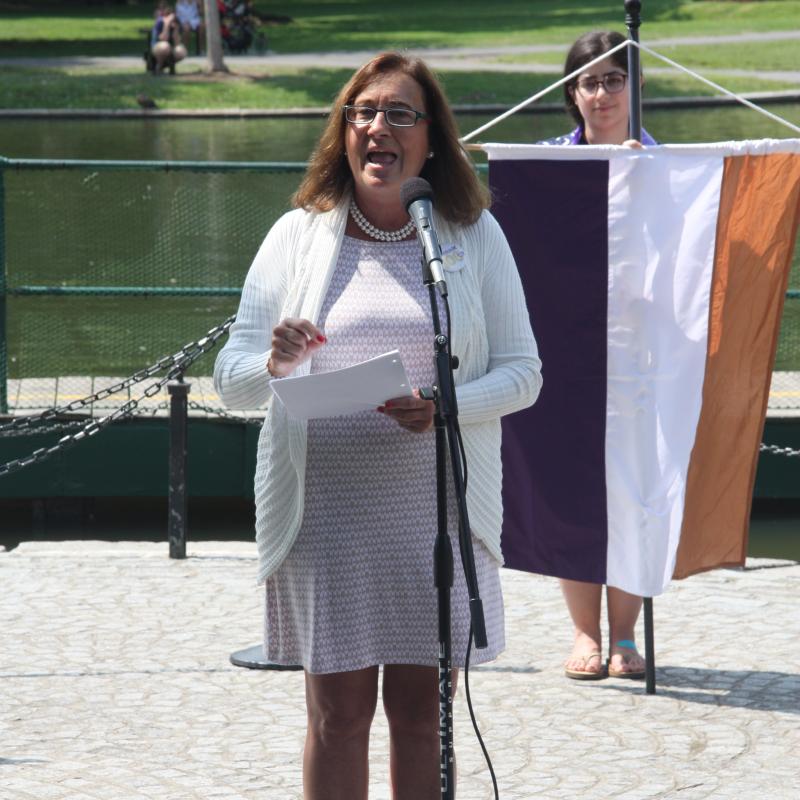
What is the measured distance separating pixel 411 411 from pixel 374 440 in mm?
271

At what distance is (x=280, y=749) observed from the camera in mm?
5566

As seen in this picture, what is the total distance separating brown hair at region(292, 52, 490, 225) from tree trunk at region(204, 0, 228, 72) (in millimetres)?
31960

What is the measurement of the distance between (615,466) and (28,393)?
17.1 feet

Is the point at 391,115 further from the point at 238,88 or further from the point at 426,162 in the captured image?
the point at 238,88

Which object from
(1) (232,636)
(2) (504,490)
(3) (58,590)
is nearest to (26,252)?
(3) (58,590)

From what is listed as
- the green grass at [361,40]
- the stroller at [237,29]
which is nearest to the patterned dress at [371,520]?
the green grass at [361,40]

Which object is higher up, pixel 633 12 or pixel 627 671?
pixel 633 12

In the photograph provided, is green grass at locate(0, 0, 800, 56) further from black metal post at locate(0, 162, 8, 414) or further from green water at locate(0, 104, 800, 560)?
black metal post at locate(0, 162, 8, 414)

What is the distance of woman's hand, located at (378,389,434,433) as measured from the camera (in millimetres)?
3756

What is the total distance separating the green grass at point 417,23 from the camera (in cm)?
4544

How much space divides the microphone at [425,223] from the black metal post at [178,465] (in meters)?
4.14

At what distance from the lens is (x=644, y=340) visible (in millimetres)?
5910

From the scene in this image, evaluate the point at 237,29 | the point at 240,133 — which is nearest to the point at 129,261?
the point at 240,133

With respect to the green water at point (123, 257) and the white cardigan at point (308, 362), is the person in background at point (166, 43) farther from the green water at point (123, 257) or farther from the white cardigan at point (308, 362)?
the white cardigan at point (308, 362)
